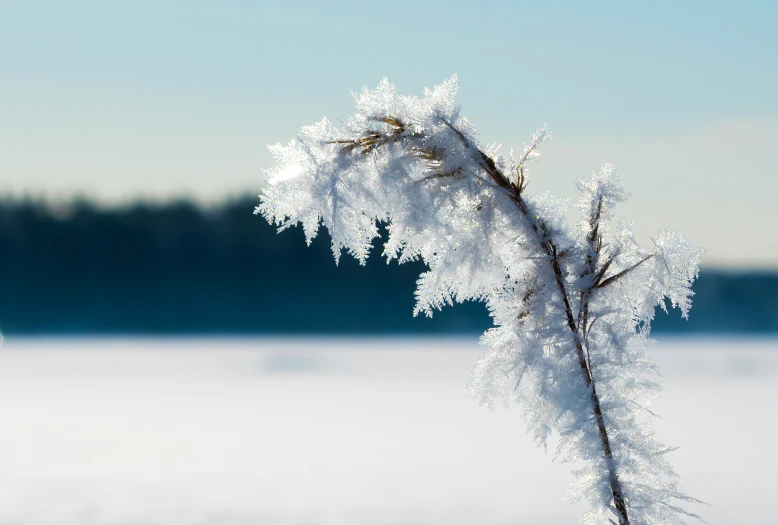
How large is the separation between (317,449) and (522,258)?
9718 millimetres

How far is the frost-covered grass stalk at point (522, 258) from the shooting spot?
4.69 feet

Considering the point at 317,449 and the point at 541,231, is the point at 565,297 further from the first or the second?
the point at 317,449

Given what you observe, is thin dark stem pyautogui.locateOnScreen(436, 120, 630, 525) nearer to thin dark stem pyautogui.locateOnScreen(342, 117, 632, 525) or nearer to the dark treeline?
thin dark stem pyautogui.locateOnScreen(342, 117, 632, 525)

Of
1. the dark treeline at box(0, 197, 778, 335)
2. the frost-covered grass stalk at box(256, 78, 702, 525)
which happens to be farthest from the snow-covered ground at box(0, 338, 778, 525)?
the dark treeline at box(0, 197, 778, 335)

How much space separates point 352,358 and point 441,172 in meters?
25.1

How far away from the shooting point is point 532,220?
1427 mm

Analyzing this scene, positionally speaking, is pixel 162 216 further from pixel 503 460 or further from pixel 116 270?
pixel 503 460

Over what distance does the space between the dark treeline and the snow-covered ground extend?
79.6 ft

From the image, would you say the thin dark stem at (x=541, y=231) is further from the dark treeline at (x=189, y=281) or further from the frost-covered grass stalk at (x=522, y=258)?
the dark treeline at (x=189, y=281)

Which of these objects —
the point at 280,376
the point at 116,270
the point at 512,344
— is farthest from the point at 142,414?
the point at 116,270

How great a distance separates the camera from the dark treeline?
45.7 m

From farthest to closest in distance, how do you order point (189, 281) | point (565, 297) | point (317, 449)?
point (189, 281)
point (317, 449)
point (565, 297)

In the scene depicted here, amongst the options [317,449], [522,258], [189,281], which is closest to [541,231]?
[522,258]

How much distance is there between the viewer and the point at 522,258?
Result: 1.48m
